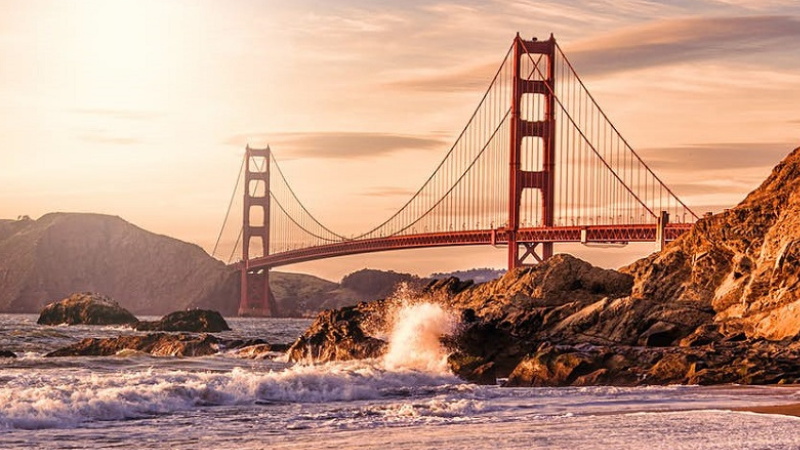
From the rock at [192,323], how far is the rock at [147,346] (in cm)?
3530

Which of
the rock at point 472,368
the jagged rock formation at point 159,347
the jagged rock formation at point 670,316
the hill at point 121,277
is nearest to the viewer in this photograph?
the jagged rock formation at point 670,316

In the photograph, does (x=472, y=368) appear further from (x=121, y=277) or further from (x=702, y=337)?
(x=121, y=277)

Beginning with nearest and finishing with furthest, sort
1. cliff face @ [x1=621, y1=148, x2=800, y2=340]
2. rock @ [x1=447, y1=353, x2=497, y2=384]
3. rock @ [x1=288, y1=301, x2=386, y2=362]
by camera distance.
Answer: rock @ [x1=447, y1=353, x2=497, y2=384], cliff face @ [x1=621, y1=148, x2=800, y2=340], rock @ [x1=288, y1=301, x2=386, y2=362]

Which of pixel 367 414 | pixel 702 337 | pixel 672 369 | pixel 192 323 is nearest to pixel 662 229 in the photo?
pixel 702 337

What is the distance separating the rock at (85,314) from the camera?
98750 mm

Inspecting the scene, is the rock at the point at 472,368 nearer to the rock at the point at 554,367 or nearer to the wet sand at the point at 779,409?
the rock at the point at 554,367

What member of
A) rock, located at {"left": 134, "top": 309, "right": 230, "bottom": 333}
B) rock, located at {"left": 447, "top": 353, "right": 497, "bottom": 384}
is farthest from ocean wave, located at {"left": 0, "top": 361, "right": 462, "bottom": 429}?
rock, located at {"left": 134, "top": 309, "right": 230, "bottom": 333}

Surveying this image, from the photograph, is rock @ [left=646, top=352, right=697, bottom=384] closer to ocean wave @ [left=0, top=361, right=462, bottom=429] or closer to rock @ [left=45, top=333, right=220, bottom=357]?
ocean wave @ [left=0, top=361, right=462, bottom=429]

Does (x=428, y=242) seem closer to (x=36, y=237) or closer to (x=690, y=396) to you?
(x=690, y=396)

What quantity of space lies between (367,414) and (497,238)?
5348 centimetres

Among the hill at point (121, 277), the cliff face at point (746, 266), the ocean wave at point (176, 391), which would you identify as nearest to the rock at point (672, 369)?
the cliff face at point (746, 266)

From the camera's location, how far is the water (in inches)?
666

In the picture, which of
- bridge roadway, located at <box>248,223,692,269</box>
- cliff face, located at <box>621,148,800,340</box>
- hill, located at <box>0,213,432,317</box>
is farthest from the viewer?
hill, located at <box>0,213,432,317</box>

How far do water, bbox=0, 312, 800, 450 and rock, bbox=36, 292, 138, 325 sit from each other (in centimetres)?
7076
